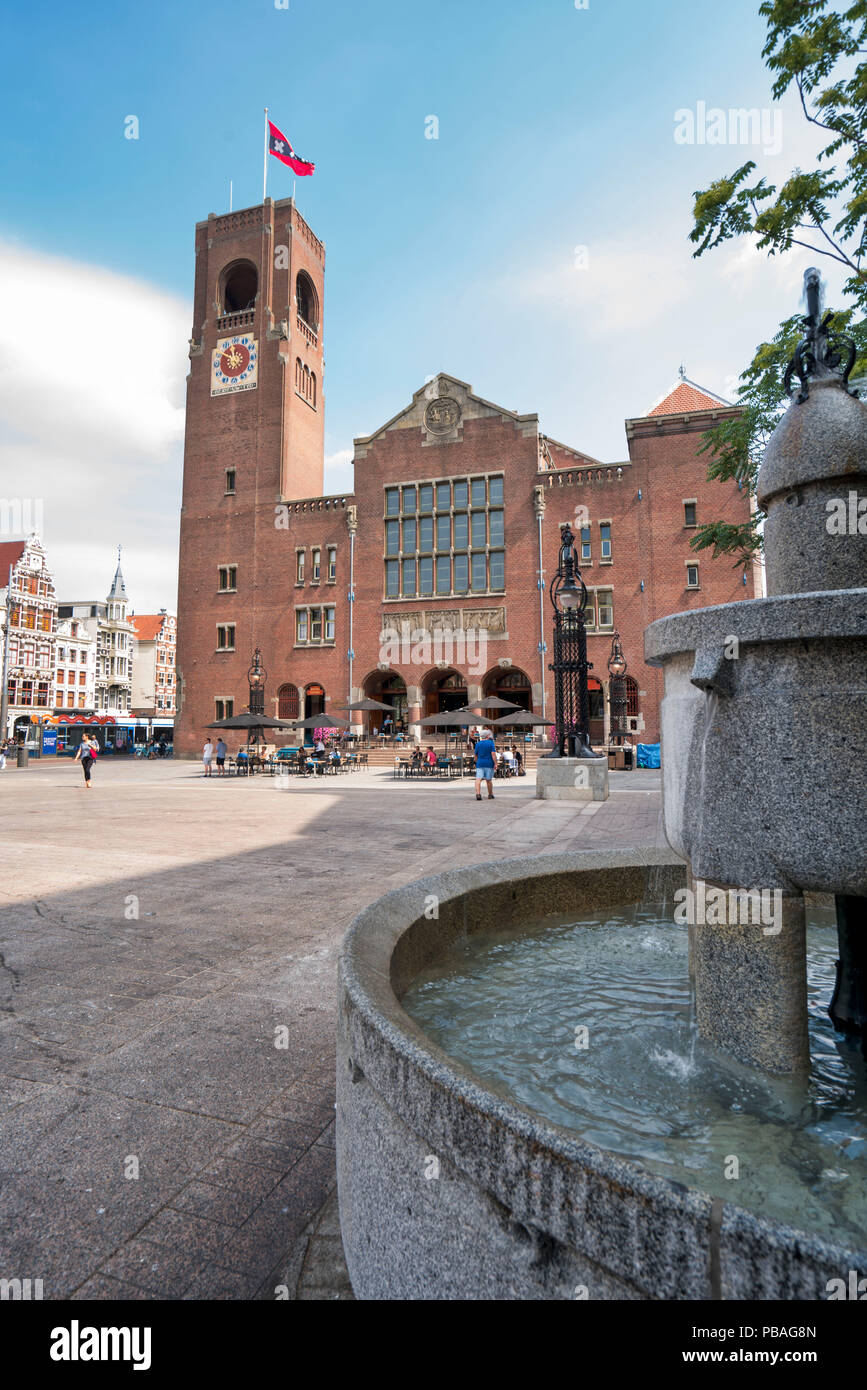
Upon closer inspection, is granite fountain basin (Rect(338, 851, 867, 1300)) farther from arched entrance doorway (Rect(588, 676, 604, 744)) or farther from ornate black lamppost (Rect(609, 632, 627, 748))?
arched entrance doorway (Rect(588, 676, 604, 744))

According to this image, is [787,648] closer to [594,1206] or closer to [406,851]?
[594,1206]

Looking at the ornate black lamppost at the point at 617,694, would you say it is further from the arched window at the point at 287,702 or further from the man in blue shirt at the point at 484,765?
the arched window at the point at 287,702

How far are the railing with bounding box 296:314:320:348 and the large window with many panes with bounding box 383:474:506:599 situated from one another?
40.6 ft

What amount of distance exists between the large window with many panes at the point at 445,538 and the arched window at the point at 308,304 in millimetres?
14375

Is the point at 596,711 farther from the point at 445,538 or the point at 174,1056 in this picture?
the point at 174,1056

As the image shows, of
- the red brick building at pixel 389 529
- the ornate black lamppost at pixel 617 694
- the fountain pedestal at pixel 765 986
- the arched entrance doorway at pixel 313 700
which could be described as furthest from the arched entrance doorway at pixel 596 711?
the fountain pedestal at pixel 765 986

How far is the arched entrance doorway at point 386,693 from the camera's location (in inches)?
1507

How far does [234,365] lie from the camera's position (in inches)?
1622

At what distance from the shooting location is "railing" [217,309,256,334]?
41.1 meters

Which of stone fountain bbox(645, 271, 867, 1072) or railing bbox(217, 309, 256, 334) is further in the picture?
railing bbox(217, 309, 256, 334)

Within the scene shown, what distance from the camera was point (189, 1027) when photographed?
339 cm

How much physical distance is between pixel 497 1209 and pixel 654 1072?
1.22 meters

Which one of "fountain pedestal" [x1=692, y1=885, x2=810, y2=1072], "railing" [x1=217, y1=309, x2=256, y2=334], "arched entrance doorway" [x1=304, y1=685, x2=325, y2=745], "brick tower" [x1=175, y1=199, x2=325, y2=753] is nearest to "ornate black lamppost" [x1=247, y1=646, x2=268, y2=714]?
"arched entrance doorway" [x1=304, y1=685, x2=325, y2=745]

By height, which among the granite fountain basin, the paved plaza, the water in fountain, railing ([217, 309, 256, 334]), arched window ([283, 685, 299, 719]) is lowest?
the paved plaza
